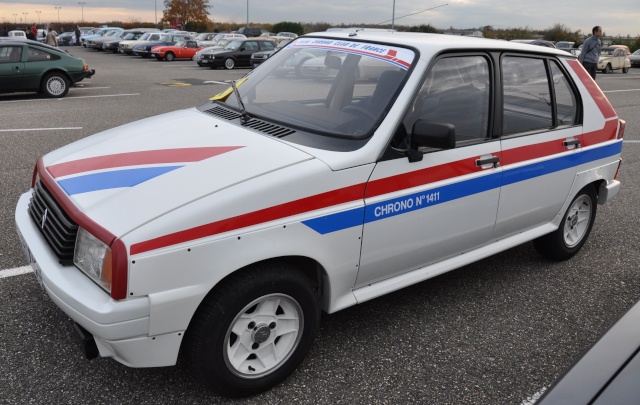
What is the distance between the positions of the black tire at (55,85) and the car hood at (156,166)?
37.2 ft

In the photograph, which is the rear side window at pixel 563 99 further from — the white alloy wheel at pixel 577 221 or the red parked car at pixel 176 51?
the red parked car at pixel 176 51

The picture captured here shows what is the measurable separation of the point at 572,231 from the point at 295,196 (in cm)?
293

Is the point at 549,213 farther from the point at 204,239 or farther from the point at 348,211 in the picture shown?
A: the point at 204,239

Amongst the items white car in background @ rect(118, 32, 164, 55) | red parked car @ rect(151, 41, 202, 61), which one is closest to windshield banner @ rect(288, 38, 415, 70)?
red parked car @ rect(151, 41, 202, 61)

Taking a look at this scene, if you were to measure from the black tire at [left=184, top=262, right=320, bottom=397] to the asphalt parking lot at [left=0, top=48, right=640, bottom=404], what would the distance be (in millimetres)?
146

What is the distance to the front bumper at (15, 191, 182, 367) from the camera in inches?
94.9

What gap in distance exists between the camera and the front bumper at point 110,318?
2.41 metres

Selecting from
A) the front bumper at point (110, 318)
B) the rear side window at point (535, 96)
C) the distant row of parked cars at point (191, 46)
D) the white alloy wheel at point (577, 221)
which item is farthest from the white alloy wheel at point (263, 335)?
the distant row of parked cars at point (191, 46)

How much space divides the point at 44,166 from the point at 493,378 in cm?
279

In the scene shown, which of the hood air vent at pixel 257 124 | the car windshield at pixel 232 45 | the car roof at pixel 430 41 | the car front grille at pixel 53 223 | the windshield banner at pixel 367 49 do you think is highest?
the car roof at pixel 430 41

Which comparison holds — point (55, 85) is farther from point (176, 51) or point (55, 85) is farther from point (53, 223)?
point (176, 51)

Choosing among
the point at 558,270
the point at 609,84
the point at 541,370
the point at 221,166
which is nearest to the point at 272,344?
the point at 221,166

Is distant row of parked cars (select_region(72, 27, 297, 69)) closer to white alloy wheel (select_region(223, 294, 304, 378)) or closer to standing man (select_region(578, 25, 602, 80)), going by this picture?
standing man (select_region(578, 25, 602, 80))

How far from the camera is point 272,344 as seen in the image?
9.59 ft
